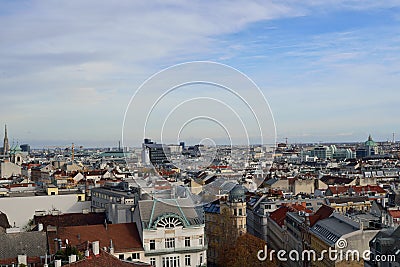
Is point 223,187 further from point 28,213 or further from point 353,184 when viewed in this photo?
point 353,184

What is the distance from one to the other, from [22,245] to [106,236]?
14.7 feet

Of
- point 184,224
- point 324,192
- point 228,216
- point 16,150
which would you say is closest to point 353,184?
point 324,192

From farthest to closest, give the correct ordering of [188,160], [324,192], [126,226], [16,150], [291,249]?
[16,150]
[188,160]
[324,192]
[291,249]
[126,226]

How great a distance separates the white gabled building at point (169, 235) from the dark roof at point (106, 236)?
493mm

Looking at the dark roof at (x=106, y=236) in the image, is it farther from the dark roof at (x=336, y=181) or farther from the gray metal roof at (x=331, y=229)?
the dark roof at (x=336, y=181)

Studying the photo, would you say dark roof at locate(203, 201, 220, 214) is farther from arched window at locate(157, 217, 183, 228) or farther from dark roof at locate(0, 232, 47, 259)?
dark roof at locate(0, 232, 47, 259)

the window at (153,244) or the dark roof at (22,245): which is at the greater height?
the dark roof at (22,245)

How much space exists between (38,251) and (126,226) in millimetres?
5373

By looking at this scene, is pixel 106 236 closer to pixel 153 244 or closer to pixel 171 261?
pixel 153 244

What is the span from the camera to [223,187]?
155 ft

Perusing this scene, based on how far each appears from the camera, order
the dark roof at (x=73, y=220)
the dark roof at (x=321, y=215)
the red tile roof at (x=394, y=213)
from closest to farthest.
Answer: the dark roof at (x=321, y=215) < the red tile roof at (x=394, y=213) < the dark roof at (x=73, y=220)

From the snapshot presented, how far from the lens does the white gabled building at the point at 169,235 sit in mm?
29359

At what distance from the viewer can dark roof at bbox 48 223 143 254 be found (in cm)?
2891

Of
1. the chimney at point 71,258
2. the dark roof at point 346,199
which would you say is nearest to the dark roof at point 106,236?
the chimney at point 71,258
